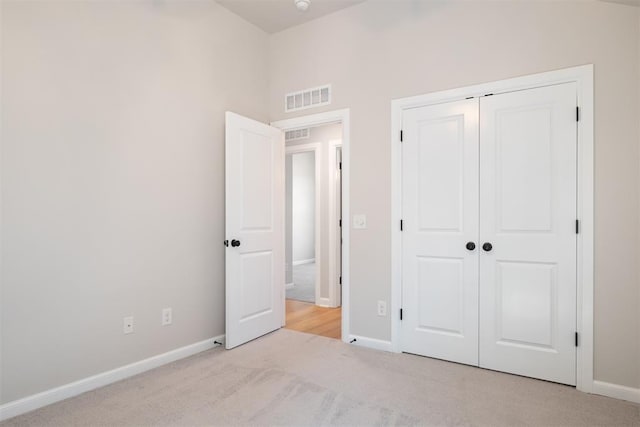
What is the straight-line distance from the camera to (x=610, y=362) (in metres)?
2.33

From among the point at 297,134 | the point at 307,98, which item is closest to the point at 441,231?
the point at 307,98

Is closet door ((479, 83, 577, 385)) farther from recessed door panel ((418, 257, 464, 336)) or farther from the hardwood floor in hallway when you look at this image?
the hardwood floor in hallway

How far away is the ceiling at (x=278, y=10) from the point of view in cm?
328

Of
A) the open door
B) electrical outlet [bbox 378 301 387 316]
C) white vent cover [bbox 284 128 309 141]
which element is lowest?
electrical outlet [bbox 378 301 387 316]

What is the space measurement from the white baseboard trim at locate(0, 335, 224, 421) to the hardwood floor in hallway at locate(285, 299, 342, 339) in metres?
1.05

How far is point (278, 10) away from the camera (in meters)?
3.41

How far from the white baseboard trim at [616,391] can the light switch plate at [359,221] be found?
6.30 feet

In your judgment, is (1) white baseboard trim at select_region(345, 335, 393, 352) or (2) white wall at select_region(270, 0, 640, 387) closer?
(2) white wall at select_region(270, 0, 640, 387)

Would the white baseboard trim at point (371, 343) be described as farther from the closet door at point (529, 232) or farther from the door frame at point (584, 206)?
the door frame at point (584, 206)

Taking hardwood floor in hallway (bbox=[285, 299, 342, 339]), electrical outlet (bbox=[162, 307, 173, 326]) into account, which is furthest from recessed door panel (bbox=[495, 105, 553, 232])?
electrical outlet (bbox=[162, 307, 173, 326])

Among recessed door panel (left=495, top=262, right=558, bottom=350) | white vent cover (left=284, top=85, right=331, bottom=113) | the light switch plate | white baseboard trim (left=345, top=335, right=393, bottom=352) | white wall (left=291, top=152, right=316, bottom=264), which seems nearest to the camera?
recessed door panel (left=495, top=262, right=558, bottom=350)

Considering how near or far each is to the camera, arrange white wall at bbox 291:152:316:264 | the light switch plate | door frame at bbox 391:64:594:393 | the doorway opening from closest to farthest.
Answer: door frame at bbox 391:64:594:393 → the light switch plate → the doorway opening → white wall at bbox 291:152:316:264

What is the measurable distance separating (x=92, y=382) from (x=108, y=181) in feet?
4.39

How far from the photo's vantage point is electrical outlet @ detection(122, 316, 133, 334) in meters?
2.62
